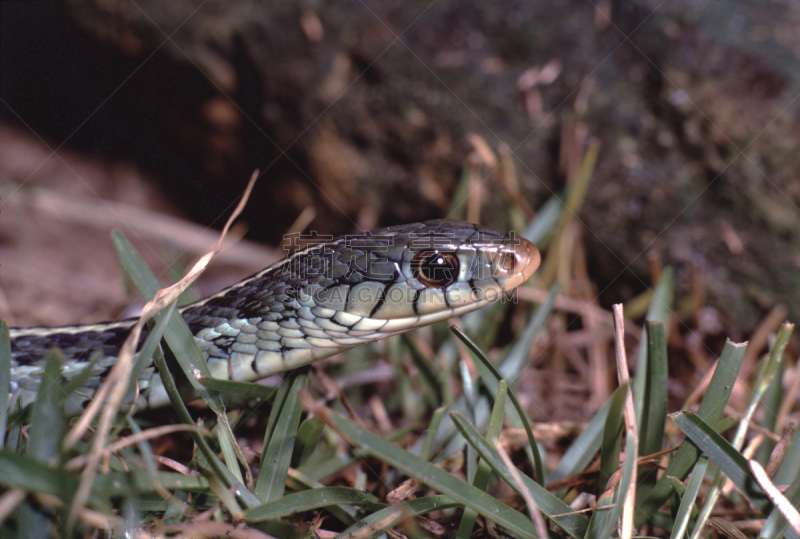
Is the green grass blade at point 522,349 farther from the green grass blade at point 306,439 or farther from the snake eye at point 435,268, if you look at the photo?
the green grass blade at point 306,439

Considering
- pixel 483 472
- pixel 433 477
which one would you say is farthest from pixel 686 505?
pixel 433 477

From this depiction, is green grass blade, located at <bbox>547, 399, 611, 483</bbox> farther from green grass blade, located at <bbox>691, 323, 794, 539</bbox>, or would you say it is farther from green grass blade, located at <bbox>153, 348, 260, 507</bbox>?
green grass blade, located at <bbox>153, 348, 260, 507</bbox>

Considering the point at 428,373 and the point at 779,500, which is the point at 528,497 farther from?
the point at 428,373

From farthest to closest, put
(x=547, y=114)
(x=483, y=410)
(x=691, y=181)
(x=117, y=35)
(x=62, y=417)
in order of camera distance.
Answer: (x=117, y=35), (x=547, y=114), (x=691, y=181), (x=483, y=410), (x=62, y=417)

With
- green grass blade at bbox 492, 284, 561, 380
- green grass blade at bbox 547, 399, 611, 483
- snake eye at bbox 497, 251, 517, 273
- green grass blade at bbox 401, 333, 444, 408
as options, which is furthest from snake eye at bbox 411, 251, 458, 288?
green grass blade at bbox 547, 399, 611, 483

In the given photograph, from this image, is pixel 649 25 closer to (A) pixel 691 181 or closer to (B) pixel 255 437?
(A) pixel 691 181

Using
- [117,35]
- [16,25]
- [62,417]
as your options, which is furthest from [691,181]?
[16,25]

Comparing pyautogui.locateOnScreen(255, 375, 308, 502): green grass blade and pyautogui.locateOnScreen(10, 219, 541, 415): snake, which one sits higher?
pyautogui.locateOnScreen(10, 219, 541, 415): snake
